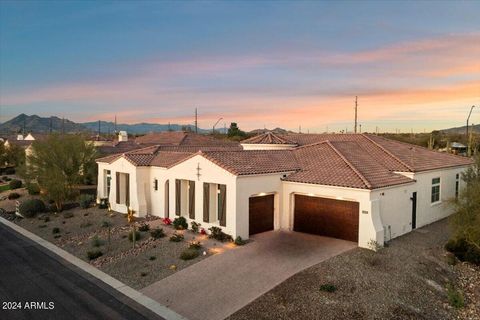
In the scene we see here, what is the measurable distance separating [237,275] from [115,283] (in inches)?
207

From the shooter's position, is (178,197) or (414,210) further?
(178,197)

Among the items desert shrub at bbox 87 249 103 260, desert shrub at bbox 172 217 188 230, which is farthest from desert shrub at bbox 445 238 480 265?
desert shrub at bbox 87 249 103 260

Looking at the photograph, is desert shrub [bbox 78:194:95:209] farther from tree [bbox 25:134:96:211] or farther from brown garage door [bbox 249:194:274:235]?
brown garage door [bbox 249:194:274:235]

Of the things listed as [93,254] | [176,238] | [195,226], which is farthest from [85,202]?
[176,238]

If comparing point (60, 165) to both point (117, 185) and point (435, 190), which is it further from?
point (435, 190)

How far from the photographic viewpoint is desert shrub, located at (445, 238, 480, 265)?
18634mm

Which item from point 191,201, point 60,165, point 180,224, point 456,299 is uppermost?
point 60,165

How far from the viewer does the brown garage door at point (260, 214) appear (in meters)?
21.1

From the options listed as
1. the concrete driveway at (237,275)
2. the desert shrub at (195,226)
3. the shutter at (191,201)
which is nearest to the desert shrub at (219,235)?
the concrete driveway at (237,275)

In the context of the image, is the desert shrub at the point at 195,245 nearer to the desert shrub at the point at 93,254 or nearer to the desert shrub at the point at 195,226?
the desert shrub at the point at 195,226

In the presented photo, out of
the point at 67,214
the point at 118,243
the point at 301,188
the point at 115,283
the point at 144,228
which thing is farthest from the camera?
the point at 67,214

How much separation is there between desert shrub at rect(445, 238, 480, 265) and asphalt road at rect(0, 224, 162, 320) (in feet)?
52.7

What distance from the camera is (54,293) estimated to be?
565 inches

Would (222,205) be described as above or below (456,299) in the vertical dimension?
above
